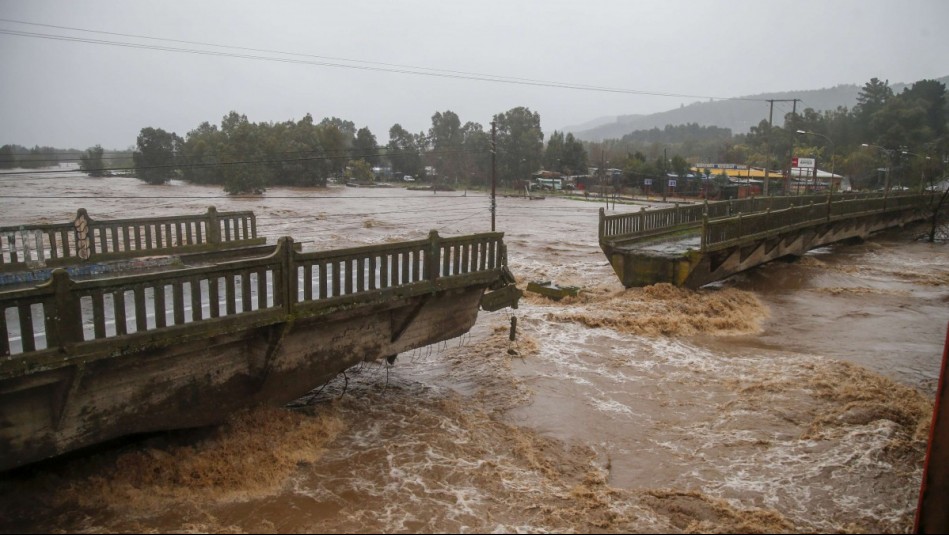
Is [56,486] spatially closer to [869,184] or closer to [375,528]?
[375,528]

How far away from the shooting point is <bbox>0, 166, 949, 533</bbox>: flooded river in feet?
20.3

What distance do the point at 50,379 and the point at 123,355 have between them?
2.07 ft

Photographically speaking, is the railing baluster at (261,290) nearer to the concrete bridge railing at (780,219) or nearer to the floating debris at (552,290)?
the floating debris at (552,290)

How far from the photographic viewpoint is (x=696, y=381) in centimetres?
1066

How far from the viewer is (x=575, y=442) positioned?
8195mm

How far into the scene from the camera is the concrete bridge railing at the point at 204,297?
5504 mm

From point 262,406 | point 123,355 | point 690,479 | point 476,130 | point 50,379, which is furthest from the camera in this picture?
point 476,130

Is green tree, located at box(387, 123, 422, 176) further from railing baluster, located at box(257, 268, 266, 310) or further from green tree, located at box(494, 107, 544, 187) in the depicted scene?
railing baluster, located at box(257, 268, 266, 310)

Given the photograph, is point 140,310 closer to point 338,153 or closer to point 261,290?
point 261,290

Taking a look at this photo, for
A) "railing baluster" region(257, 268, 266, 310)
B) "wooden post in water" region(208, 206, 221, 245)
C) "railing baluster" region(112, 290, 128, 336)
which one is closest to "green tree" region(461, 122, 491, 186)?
"wooden post in water" region(208, 206, 221, 245)

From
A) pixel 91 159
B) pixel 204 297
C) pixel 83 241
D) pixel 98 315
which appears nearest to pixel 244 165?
pixel 91 159

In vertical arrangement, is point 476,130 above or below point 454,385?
above

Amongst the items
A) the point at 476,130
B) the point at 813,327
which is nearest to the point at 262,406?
the point at 813,327

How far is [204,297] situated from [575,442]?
20.2ft
